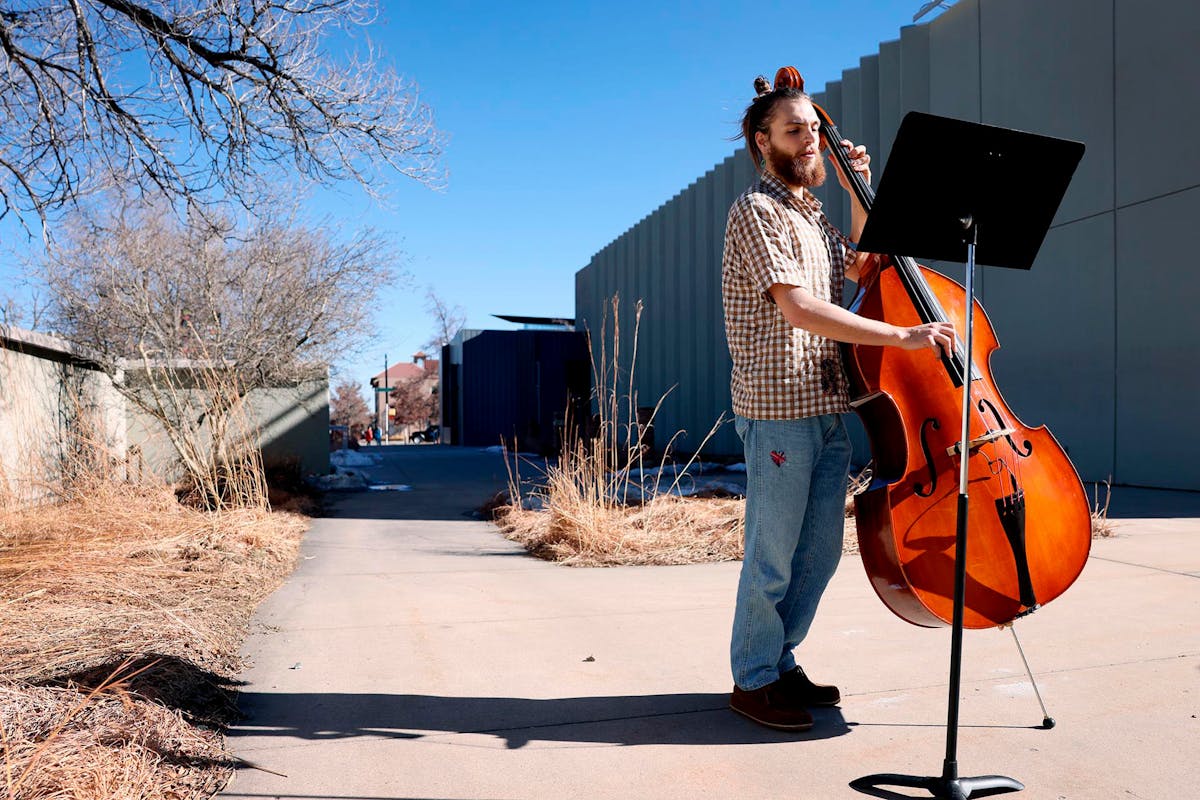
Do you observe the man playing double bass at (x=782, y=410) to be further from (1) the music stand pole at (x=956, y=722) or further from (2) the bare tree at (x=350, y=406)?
(2) the bare tree at (x=350, y=406)

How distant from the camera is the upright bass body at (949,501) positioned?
2201 mm

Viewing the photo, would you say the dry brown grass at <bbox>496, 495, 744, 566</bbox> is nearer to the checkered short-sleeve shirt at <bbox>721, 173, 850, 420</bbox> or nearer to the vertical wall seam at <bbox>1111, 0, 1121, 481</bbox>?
the checkered short-sleeve shirt at <bbox>721, 173, 850, 420</bbox>

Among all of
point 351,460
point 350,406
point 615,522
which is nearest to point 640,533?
point 615,522

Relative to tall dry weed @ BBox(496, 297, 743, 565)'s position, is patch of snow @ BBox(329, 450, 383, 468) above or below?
below

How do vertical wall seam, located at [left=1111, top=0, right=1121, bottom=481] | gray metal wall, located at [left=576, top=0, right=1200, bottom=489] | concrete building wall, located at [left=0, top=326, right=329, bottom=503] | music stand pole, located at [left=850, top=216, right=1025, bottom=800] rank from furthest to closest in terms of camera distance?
vertical wall seam, located at [left=1111, top=0, right=1121, bottom=481] → gray metal wall, located at [left=576, top=0, right=1200, bottom=489] → concrete building wall, located at [left=0, top=326, right=329, bottom=503] → music stand pole, located at [left=850, top=216, right=1025, bottom=800]

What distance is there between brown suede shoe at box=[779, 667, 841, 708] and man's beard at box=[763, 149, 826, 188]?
4.70 ft

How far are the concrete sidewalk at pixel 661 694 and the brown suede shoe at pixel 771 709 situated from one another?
39 millimetres

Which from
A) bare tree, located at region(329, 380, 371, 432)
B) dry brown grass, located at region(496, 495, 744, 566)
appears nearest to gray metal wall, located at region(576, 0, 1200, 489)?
dry brown grass, located at region(496, 495, 744, 566)

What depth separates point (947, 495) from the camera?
2229 mm

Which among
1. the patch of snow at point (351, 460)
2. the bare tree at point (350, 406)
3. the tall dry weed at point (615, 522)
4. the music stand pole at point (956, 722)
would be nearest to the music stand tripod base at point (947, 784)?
the music stand pole at point (956, 722)

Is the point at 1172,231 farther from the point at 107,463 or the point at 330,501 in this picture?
the point at 107,463

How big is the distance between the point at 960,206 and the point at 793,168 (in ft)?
1.90

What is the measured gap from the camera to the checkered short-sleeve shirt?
2434 millimetres

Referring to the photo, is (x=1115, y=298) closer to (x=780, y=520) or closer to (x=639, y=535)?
(x=639, y=535)
